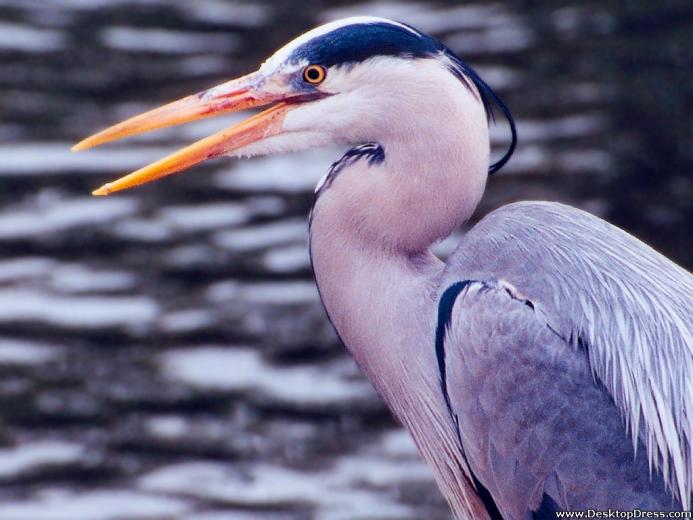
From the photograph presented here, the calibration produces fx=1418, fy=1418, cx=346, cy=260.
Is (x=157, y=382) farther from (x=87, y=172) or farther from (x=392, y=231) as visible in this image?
(x=392, y=231)

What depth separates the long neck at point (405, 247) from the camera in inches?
160

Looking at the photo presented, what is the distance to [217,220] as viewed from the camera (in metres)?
8.94

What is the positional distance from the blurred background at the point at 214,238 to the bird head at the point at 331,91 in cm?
292

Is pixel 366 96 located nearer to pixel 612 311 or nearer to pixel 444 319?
pixel 444 319

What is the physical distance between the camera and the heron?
12.6 ft

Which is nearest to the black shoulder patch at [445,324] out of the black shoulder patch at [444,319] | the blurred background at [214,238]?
the black shoulder patch at [444,319]

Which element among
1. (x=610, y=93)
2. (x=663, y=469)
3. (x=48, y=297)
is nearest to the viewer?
(x=663, y=469)

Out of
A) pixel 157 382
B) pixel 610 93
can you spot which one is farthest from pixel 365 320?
pixel 610 93

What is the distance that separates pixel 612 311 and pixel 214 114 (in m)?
1.30

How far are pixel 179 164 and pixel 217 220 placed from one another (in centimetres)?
468

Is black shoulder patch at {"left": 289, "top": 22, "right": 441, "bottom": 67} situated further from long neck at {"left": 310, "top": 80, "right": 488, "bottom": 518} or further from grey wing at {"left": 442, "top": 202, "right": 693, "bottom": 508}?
grey wing at {"left": 442, "top": 202, "right": 693, "bottom": 508}

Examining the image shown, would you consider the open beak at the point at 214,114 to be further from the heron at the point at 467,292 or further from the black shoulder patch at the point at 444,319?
the black shoulder patch at the point at 444,319

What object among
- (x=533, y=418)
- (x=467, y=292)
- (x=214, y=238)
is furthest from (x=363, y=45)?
(x=214, y=238)

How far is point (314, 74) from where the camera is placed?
413cm
